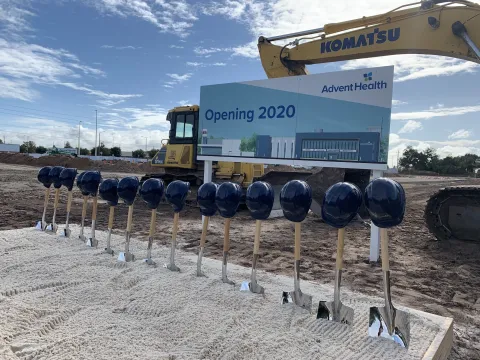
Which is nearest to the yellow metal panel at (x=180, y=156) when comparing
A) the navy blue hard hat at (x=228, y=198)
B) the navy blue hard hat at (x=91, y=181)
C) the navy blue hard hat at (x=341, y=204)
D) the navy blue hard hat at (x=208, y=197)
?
the navy blue hard hat at (x=91, y=181)

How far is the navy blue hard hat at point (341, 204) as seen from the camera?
332cm

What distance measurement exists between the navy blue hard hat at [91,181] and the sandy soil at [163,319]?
4.26 ft

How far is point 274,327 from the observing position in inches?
124

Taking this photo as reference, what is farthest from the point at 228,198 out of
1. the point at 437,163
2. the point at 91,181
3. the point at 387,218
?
the point at 437,163

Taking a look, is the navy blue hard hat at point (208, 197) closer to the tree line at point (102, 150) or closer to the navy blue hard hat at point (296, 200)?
the navy blue hard hat at point (296, 200)

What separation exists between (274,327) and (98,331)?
137cm

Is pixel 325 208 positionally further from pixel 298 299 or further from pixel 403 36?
pixel 403 36

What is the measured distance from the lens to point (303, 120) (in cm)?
635

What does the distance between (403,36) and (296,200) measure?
524 cm

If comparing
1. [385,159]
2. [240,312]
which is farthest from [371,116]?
[240,312]

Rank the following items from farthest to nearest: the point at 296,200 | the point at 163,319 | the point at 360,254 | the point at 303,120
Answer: the point at 360,254
the point at 303,120
the point at 296,200
the point at 163,319

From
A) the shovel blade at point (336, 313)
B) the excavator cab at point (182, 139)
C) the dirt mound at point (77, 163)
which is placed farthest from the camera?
the dirt mound at point (77, 163)

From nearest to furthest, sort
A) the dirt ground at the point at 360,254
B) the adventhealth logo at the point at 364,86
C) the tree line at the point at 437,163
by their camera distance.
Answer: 1. the dirt ground at the point at 360,254
2. the adventhealth logo at the point at 364,86
3. the tree line at the point at 437,163

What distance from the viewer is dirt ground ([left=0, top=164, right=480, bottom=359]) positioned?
4406mm
